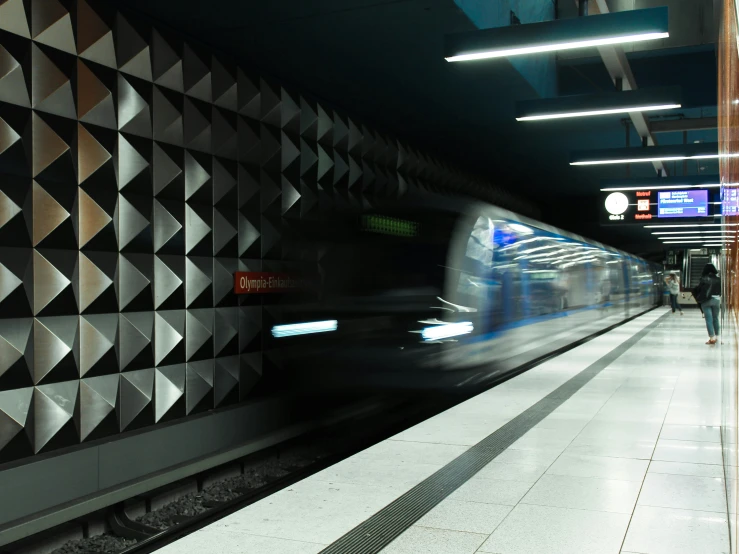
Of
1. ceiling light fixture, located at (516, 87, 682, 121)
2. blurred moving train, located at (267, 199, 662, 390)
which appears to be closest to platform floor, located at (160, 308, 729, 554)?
blurred moving train, located at (267, 199, 662, 390)

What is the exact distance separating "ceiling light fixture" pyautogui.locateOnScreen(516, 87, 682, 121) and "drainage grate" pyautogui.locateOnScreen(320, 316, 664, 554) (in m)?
3.49

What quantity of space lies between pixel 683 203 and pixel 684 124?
3968mm

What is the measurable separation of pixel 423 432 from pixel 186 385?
2.48 metres

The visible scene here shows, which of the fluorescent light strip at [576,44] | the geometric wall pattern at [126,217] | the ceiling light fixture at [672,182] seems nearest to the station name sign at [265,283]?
the geometric wall pattern at [126,217]

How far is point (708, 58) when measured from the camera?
10.8 metres

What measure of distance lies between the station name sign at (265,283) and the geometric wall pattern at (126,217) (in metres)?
0.10

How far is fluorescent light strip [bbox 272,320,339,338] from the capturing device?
Result: 7172 millimetres

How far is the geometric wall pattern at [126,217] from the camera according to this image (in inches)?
202

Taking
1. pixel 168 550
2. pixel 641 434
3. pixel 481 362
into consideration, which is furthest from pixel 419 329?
pixel 168 550

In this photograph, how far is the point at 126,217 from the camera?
6.09 m

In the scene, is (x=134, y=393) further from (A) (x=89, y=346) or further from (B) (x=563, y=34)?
(B) (x=563, y=34)

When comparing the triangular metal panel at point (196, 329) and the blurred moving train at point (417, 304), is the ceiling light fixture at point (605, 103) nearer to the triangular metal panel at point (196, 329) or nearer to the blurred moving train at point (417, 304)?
the blurred moving train at point (417, 304)

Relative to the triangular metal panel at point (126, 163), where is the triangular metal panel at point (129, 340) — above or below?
below

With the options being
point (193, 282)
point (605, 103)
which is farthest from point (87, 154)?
point (605, 103)
